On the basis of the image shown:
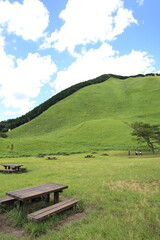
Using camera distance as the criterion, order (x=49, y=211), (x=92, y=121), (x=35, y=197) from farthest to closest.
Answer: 1. (x=92, y=121)
2. (x=35, y=197)
3. (x=49, y=211)

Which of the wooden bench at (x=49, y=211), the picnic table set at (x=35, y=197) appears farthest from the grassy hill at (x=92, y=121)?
the wooden bench at (x=49, y=211)

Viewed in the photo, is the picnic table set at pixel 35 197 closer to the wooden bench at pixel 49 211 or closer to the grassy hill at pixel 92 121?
the wooden bench at pixel 49 211

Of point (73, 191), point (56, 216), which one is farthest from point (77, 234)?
point (73, 191)

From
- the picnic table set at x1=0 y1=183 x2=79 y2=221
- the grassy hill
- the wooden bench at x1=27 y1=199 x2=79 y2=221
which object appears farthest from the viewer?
the grassy hill

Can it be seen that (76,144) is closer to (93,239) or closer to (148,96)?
(93,239)

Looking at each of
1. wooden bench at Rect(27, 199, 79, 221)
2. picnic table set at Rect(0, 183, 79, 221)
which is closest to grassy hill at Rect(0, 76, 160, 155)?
picnic table set at Rect(0, 183, 79, 221)

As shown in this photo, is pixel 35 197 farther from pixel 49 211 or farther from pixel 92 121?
Answer: pixel 92 121

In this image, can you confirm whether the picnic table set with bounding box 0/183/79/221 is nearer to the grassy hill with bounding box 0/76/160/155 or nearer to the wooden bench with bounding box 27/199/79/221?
the wooden bench with bounding box 27/199/79/221

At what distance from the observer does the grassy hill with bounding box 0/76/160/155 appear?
4144 cm

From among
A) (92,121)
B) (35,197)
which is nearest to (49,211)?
(35,197)

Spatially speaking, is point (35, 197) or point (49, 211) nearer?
point (49, 211)

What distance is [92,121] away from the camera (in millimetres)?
62750

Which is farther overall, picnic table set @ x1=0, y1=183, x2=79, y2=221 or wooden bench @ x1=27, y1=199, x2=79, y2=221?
picnic table set @ x1=0, y1=183, x2=79, y2=221

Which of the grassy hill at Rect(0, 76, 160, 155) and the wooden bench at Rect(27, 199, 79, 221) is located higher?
the grassy hill at Rect(0, 76, 160, 155)
